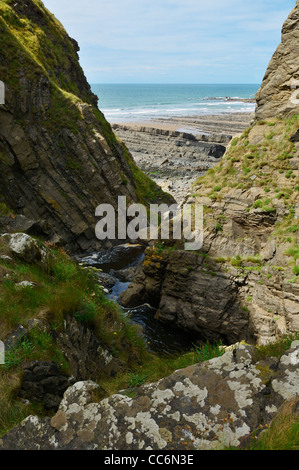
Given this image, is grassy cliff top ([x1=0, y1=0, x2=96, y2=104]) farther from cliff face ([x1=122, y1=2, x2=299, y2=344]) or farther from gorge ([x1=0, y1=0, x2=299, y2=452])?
cliff face ([x1=122, y1=2, x2=299, y2=344])

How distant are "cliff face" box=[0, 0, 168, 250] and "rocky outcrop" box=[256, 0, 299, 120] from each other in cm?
1564

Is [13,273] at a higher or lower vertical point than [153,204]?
higher

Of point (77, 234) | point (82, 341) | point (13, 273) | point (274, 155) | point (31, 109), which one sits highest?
point (31, 109)

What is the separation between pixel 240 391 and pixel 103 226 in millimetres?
25212

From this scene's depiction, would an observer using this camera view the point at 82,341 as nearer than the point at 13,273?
Result: Yes

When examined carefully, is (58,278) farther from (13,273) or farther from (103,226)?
(103,226)

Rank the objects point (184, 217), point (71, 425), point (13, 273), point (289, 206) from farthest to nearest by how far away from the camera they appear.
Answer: point (184, 217) < point (289, 206) < point (13, 273) < point (71, 425)

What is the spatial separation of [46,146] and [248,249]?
62.9 feet

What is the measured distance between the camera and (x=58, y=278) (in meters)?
7.12

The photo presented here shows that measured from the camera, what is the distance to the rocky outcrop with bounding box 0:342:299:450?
316 centimetres

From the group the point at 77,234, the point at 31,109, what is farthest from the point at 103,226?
the point at 31,109

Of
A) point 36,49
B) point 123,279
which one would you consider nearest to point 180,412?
point 123,279

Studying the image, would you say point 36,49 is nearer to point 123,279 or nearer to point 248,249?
point 123,279

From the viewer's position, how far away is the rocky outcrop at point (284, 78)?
16500 mm
